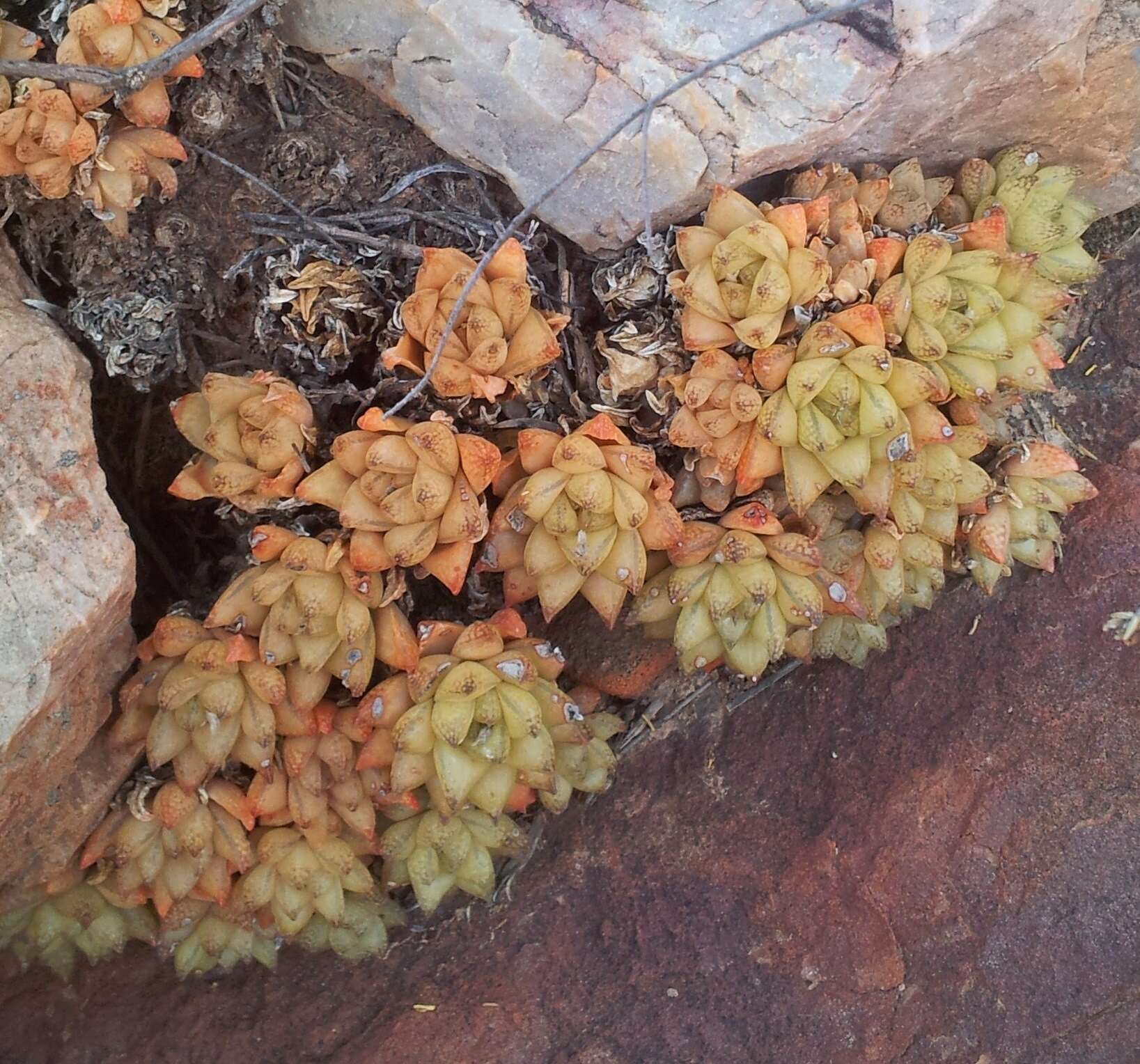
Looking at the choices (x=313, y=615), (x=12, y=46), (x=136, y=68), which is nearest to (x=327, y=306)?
(x=136, y=68)

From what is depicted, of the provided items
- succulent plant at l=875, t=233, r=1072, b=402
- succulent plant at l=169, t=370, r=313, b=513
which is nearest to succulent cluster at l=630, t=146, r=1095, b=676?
succulent plant at l=875, t=233, r=1072, b=402

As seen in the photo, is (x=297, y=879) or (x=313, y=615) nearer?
(x=313, y=615)

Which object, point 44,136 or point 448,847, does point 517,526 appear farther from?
point 44,136

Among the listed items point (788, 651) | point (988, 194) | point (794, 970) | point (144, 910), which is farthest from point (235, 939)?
point (988, 194)

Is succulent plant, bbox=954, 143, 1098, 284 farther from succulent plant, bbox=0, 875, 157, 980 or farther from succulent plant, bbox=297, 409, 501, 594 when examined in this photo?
succulent plant, bbox=0, 875, 157, 980

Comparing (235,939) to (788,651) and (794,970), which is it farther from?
(788,651)

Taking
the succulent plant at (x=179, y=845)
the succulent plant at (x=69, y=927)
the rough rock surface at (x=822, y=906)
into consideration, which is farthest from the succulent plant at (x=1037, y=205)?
the succulent plant at (x=69, y=927)

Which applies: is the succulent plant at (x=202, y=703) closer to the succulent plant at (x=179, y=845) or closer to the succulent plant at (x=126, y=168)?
the succulent plant at (x=179, y=845)
